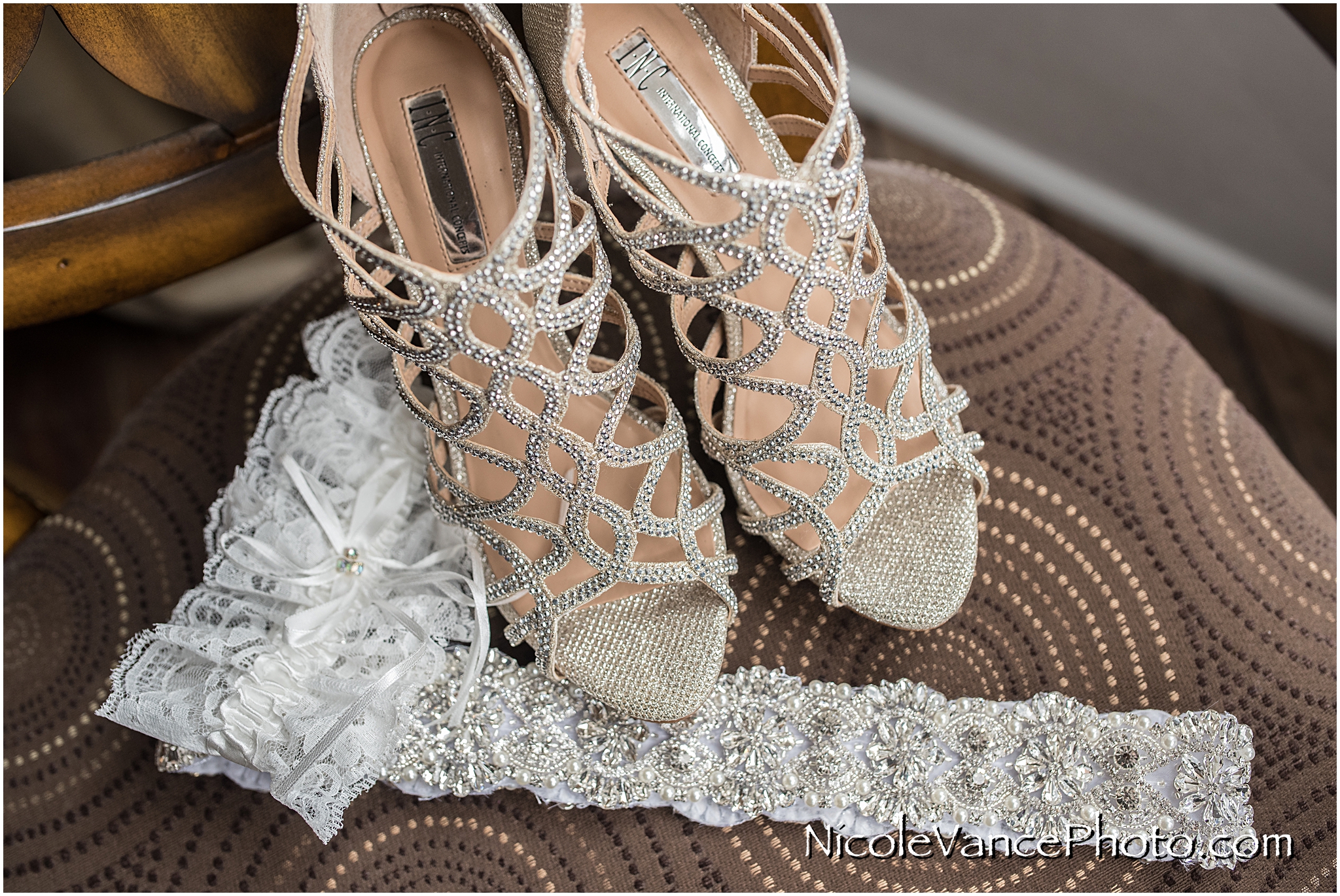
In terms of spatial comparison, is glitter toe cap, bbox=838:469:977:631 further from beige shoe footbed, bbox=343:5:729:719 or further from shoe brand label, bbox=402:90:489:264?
shoe brand label, bbox=402:90:489:264

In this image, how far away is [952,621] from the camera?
64 cm

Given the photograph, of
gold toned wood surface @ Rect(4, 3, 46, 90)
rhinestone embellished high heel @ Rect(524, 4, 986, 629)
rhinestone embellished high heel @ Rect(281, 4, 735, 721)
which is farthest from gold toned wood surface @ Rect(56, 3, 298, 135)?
rhinestone embellished high heel @ Rect(524, 4, 986, 629)

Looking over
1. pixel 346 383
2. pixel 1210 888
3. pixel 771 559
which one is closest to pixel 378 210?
pixel 346 383

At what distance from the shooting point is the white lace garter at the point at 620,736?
1.94 ft

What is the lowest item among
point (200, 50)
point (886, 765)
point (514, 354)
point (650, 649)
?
point (886, 765)

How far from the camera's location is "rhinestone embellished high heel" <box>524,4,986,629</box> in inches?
21.0

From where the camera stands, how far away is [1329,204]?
113 centimetres

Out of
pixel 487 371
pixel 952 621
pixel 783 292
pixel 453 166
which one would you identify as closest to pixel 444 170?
pixel 453 166

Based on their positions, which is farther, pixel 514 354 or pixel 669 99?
pixel 669 99

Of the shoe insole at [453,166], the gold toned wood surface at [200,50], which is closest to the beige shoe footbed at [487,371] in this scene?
the shoe insole at [453,166]

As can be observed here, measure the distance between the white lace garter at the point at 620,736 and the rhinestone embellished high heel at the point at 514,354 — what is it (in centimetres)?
4

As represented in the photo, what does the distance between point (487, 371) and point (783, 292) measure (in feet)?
0.70

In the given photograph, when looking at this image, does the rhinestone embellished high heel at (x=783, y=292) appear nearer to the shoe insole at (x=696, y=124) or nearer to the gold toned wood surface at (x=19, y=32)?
the shoe insole at (x=696, y=124)

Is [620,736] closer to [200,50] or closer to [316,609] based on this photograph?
[316,609]
